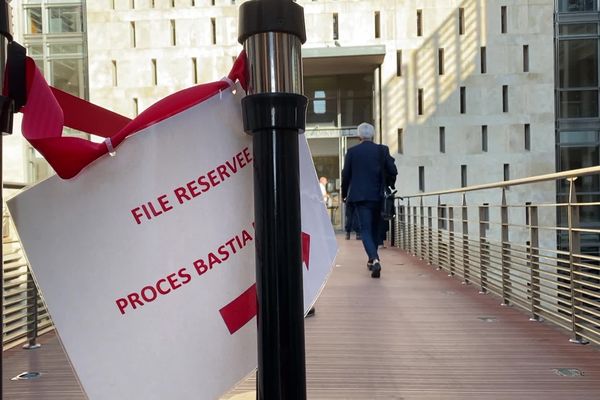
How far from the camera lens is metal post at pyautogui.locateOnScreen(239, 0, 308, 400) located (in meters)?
0.90

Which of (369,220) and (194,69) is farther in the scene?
(194,69)

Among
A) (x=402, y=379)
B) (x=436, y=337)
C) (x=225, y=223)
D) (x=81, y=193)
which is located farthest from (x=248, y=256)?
(x=436, y=337)

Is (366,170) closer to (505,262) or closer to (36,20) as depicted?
(505,262)

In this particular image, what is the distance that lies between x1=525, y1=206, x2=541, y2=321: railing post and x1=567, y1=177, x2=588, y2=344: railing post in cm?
50

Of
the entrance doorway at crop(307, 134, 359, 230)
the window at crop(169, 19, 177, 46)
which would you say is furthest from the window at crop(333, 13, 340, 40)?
the window at crop(169, 19, 177, 46)

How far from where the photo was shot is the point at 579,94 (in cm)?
1914

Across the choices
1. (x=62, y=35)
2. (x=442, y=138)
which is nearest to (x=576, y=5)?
(x=442, y=138)

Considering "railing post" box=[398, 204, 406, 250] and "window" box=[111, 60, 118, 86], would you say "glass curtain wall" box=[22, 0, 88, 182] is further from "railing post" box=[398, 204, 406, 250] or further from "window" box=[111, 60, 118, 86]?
"railing post" box=[398, 204, 406, 250]

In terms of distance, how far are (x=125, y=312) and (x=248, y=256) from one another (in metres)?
0.25

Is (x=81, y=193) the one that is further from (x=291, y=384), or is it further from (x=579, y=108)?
(x=579, y=108)

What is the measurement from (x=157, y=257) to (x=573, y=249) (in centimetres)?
336

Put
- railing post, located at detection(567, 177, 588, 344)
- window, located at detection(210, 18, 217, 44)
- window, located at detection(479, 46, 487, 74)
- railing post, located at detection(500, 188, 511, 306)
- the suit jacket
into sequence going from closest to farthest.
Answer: railing post, located at detection(567, 177, 588, 344), railing post, located at detection(500, 188, 511, 306), the suit jacket, window, located at detection(479, 46, 487, 74), window, located at detection(210, 18, 217, 44)

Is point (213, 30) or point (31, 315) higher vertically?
point (213, 30)

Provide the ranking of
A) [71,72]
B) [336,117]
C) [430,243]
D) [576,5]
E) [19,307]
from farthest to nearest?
[336,117], [576,5], [71,72], [430,243], [19,307]
